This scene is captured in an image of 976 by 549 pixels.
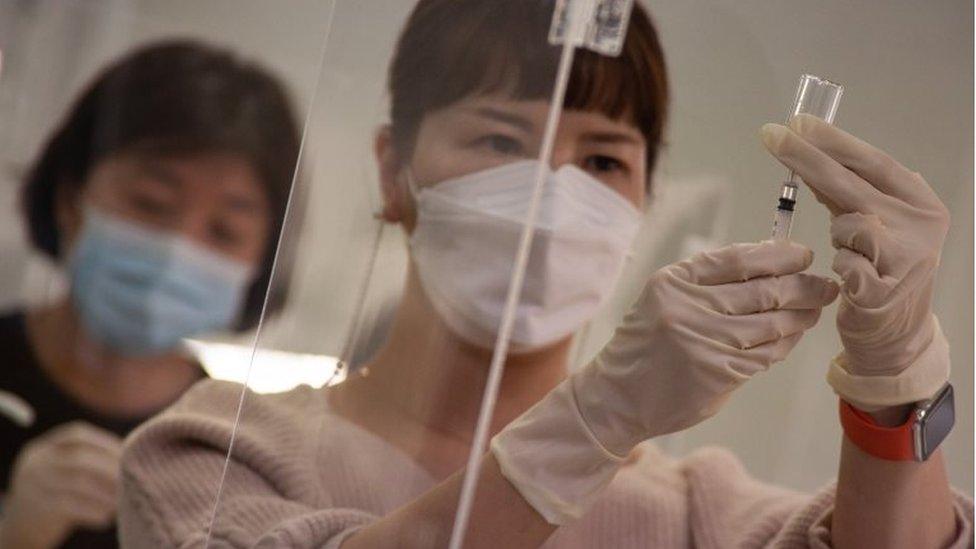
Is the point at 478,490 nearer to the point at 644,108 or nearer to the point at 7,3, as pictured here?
the point at 644,108

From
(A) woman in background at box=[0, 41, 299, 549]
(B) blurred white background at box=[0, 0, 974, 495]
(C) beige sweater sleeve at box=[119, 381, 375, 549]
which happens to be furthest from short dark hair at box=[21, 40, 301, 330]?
(B) blurred white background at box=[0, 0, 974, 495]

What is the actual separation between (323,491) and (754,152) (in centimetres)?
43

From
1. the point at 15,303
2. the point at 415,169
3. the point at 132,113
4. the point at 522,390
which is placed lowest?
the point at 15,303

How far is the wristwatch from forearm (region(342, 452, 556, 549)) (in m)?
0.27

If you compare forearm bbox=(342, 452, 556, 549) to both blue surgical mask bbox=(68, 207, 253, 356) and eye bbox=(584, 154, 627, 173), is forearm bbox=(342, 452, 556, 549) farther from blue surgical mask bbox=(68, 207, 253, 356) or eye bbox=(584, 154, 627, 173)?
blue surgical mask bbox=(68, 207, 253, 356)

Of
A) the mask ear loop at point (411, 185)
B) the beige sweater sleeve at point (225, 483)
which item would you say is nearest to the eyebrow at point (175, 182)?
the beige sweater sleeve at point (225, 483)

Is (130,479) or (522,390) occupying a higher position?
(522,390)

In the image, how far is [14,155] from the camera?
2.08m

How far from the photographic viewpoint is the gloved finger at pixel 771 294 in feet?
2.95

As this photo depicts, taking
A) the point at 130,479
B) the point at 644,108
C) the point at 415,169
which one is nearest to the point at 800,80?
the point at 644,108

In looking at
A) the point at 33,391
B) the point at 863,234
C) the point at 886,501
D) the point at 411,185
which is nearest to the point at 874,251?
the point at 863,234

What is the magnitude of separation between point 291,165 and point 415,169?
1.41 metres

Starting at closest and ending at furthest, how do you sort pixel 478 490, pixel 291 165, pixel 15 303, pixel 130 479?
pixel 478 490 < pixel 130 479 < pixel 15 303 < pixel 291 165

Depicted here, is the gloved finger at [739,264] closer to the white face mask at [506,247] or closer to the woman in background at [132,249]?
the white face mask at [506,247]
